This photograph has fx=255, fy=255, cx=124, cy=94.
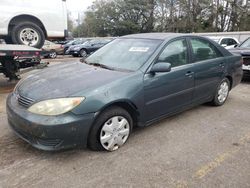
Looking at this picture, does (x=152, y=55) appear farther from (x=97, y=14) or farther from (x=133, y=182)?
(x=97, y=14)

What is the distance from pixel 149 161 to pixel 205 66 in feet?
7.12

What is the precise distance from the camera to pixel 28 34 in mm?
7309

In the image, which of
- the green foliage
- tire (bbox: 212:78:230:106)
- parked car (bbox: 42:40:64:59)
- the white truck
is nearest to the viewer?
tire (bbox: 212:78:230:106)

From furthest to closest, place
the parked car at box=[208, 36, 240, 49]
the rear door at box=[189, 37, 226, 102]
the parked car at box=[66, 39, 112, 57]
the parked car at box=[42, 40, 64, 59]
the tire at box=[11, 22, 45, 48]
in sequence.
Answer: the parked car at box=[66, 39, 112, 57]
the parked car at box=[208, 36, 240, 49]
the tire at box=[11, 22, 45, 48]
the parked car at box=[42, 40, 64, 59]
the rear door at box=[189, 37, 226, 102]

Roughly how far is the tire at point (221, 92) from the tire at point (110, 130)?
91.6 inches

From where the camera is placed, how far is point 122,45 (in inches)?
164

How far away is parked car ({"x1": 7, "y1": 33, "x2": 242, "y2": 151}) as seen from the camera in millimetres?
2797

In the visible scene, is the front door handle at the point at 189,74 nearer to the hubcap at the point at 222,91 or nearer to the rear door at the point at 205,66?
the rear door at the point at 205,66

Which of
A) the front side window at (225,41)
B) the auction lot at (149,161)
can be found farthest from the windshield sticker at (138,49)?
the front side window at (225,41)

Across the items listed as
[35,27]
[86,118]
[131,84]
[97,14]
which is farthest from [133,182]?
→ [97,14]

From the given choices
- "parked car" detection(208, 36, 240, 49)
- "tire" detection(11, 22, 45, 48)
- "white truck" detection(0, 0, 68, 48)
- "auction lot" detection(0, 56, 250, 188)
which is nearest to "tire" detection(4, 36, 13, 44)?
"white truck" detection(0, 0, 68, 48)

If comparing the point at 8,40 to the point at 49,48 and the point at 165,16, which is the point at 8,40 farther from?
the point at 165,16

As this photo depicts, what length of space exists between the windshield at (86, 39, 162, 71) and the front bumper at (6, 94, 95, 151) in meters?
1.09

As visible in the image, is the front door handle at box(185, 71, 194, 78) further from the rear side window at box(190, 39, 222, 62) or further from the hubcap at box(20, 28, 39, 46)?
the hubcap at box(20, 28, 39, 46)
